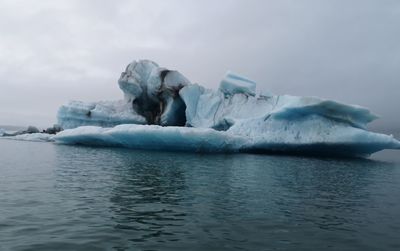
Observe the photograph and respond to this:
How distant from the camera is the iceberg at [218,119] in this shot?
26.7 metres

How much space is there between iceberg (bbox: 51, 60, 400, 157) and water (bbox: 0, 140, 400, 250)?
12.6 meters

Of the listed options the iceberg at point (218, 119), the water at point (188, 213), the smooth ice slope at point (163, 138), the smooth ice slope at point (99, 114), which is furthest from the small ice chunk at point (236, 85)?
the water at point (188, 213)

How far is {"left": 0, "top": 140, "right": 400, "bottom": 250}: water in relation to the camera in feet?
21.1

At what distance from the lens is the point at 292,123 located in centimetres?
2842

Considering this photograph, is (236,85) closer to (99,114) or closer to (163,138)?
(163,138)

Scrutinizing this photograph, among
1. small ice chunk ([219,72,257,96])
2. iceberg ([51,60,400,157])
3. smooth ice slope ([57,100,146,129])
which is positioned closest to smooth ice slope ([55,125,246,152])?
iceberg ([51,60,400,157])

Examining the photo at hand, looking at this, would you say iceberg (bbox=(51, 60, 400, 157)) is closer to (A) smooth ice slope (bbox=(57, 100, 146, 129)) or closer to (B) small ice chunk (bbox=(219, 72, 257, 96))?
(B) small ice chunk (bbox=(219, 72, 257, 96))

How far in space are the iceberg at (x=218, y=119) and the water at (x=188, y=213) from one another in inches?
496

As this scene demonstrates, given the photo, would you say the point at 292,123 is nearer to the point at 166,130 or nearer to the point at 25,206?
the point at 166,130

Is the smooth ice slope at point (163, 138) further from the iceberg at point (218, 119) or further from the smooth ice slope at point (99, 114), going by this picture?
the smooth ice slope at point (99, 114)

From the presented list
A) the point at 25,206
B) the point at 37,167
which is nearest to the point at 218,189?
the point at 25,206

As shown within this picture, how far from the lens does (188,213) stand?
8461 millimetres

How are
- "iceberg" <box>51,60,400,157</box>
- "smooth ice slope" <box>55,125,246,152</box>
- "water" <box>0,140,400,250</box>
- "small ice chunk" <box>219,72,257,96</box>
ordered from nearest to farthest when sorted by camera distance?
"water" <box>0,140,400,250</box>, "smooth ice slope" <box>55,125,246,152</box>, "iceberg" <box>51,60,400,157</box>, "small ice chunk" <box>219,72,257,96</box>

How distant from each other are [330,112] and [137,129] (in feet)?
46.2
